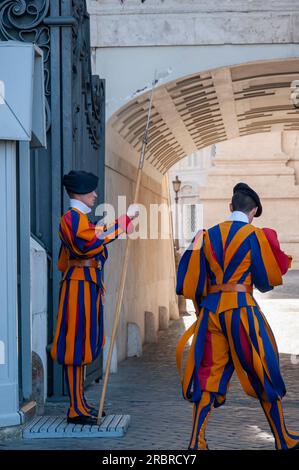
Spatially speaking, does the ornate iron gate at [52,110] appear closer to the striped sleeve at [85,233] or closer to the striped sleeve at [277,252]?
the striped sleeve at [85,233]

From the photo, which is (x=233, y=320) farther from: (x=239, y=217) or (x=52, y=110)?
(x=52, y=110)

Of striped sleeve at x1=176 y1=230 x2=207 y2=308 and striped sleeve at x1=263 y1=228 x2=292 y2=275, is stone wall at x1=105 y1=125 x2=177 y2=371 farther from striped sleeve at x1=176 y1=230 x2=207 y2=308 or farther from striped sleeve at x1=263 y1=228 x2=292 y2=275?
striped sleeve at x1=263 y1=228 x2=292 y2=275

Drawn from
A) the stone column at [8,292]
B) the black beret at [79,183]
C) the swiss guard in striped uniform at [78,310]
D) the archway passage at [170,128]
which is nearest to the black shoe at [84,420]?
the swiss guard in striped uniform at [78,310]

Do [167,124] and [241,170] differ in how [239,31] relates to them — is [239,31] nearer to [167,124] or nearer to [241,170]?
[167,124]

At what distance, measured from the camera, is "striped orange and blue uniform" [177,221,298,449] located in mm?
6398

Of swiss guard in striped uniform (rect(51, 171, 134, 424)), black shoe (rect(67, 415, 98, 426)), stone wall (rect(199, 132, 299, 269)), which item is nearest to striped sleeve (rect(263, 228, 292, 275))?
swiss guard in striped uniform (rect(51, 171, 134, 424))

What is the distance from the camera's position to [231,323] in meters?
6.44

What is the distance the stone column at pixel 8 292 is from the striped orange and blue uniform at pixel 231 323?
4.19 feet

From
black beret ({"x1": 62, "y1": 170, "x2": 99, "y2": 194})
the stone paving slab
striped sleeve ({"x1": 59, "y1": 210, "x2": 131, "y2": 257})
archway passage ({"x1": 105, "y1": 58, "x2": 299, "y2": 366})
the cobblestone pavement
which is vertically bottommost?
the cobblestone pavement

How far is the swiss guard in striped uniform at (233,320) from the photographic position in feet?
21.0

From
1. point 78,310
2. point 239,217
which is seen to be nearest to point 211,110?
point 78,310

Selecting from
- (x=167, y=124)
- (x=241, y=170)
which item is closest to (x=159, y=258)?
(x=167, y=124)

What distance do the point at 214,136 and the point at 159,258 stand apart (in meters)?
2.47

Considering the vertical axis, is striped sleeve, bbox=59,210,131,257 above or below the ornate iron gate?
below
